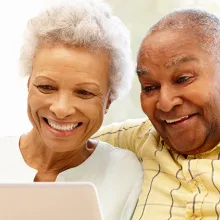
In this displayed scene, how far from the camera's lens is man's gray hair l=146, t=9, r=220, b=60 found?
1.36 m

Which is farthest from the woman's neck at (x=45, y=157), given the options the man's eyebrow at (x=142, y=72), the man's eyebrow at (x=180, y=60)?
the man's eyebrow at (x=180, y=60)

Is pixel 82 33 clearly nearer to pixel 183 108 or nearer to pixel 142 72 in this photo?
pixel 142 72

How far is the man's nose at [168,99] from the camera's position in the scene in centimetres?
133

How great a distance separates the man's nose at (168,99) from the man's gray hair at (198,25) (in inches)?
6.6

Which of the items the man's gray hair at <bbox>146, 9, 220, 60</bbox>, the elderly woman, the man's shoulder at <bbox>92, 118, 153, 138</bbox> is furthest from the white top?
the man's gray hair at <bbox>146, 9, 220, 60</bbox>

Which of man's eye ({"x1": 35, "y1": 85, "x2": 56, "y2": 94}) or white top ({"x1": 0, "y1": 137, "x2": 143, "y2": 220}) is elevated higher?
man's eye ({"x1": 35, "y1": 85, "x2": 56, "y2": 94})

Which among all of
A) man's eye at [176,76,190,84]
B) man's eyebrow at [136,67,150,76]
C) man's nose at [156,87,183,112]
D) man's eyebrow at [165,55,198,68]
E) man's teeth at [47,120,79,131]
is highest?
man's eyebrow at [165,55,198,68]

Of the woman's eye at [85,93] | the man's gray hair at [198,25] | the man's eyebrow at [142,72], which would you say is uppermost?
the man's gray hair at [198,25]

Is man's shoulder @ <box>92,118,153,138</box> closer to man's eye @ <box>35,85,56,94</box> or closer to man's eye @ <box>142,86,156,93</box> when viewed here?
man's eye @ <box>142,86,156,93</box>

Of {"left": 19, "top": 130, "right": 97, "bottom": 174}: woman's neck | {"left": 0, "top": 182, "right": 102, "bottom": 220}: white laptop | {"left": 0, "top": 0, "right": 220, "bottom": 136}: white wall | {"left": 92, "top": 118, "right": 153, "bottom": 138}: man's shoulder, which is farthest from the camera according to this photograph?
{"left": 0, "top": 0, "right": 220, "bottom": 136}: white wall

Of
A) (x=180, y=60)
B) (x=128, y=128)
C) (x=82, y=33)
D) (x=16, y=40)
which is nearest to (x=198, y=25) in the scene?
(x=180, y=60)

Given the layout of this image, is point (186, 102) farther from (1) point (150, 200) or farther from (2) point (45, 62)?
(2) point (45, 62)

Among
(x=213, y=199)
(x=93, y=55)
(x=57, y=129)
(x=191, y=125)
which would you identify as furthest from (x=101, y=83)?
(x=213, y=199)

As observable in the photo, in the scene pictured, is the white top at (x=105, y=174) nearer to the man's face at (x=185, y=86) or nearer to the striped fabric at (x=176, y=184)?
the striped fabric at (x=176, y=184)
